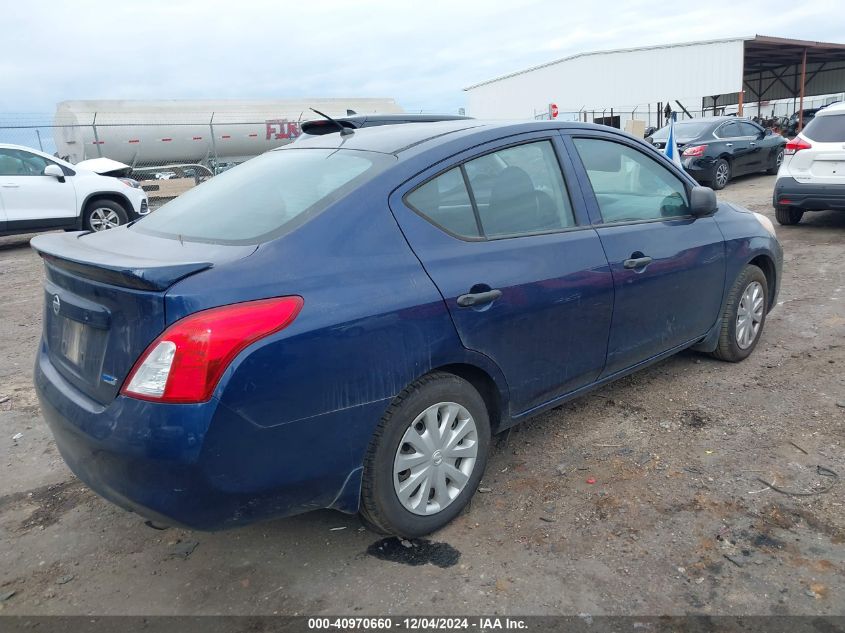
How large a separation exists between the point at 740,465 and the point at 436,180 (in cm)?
199

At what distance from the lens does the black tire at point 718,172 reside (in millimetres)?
14164

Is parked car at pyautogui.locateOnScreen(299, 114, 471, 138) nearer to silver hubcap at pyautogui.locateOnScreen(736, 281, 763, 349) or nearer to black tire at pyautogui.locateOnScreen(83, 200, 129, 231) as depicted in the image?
silver hubcap at pyautogui.locateOnScreen(736, 281, 763, 349)

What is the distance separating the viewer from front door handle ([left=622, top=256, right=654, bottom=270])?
3.43 m

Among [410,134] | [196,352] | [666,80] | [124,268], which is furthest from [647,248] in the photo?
[666,80]

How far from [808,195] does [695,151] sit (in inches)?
223

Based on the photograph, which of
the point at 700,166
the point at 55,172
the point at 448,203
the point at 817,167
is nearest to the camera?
the point at 448,203

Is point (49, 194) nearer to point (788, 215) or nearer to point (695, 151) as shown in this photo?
point (788, 215)

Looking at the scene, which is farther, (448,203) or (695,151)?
(695,151)

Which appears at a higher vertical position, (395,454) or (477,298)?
(477,298)

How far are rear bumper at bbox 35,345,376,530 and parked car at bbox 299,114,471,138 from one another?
1.84m

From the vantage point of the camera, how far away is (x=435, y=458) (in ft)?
9.01

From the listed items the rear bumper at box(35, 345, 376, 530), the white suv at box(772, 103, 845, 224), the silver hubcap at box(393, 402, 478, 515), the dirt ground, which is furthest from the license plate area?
the white suv at box(772, 103, 845, 224)

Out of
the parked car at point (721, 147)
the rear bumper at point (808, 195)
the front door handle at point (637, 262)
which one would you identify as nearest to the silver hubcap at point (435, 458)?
the front door handle at point (637, 262)

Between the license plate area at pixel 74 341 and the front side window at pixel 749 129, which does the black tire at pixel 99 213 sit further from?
the front side window at pixel 749 129
